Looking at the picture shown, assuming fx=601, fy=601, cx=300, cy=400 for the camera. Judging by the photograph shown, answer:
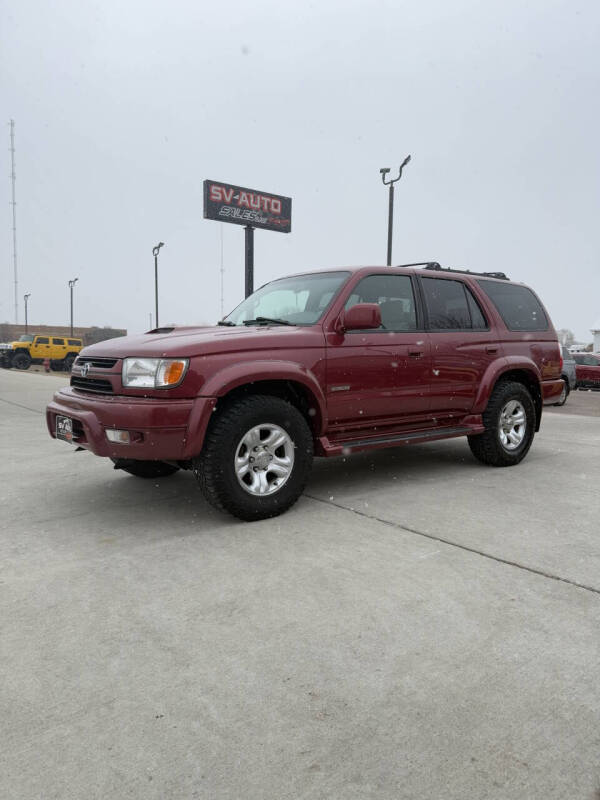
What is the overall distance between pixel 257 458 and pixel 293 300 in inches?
61.6

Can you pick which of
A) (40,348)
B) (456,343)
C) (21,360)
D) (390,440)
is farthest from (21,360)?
(390,440)

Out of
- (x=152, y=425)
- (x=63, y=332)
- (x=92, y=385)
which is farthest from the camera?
(x=63, y=332)

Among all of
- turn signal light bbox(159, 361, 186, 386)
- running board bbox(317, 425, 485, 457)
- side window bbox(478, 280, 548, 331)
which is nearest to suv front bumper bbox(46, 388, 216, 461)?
turn signal light bbox(159, 361, 186, 386)

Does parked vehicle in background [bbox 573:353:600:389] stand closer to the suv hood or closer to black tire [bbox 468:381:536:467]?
black tire [bbox 468:381:536:467]

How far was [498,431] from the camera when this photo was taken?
5.54m

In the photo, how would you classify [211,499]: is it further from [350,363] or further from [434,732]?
[434,732]

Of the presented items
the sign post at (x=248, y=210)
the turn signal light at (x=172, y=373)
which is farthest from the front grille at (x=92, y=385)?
the sign post at (x=248, y=210)

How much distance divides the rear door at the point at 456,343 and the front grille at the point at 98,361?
101 inches

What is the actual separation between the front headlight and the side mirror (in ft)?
4.13

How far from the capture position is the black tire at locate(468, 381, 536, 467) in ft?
18.0

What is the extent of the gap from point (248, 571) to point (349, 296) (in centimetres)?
233

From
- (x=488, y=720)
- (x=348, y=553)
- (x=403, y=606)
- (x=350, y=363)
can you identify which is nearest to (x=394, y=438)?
(x=350, y=363)

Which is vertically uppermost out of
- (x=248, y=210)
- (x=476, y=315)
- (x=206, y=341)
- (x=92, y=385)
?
(x=248, y=210)

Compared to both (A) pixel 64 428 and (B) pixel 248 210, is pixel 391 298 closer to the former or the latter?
(A) pixel 64 428
